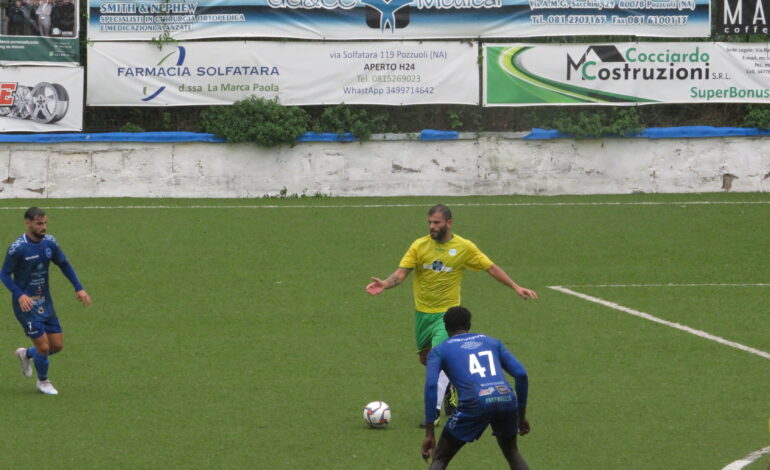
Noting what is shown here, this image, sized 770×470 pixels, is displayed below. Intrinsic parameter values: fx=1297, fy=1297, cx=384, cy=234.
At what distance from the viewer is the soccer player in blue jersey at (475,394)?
920 centimetres

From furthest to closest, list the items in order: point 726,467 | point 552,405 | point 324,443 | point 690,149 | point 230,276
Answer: point 690,149
point 230,276
point 552,405
point 324,443
point 726,467

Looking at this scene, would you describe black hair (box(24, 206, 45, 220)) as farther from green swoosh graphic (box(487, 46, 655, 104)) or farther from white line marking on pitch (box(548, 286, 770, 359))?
green swoosh graphic (box(487, 46, 655, 104))

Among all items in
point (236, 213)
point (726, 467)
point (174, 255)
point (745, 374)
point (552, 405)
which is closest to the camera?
point (726, 467)

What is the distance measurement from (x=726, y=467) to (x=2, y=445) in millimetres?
6357

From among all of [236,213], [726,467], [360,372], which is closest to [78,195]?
[236,213]

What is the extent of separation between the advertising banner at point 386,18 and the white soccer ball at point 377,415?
17540 mm

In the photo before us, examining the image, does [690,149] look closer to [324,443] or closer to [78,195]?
[78,195]

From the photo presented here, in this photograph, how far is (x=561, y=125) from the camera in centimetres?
2852

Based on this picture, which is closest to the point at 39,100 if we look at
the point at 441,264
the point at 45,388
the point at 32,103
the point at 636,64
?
the point at 32,103

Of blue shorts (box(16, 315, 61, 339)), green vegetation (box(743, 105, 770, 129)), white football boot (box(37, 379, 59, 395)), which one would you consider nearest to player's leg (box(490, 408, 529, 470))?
blue shorts (box(16, 315, 61, 339))

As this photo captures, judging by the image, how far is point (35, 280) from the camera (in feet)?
43.7

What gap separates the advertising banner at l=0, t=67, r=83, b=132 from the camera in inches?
1104

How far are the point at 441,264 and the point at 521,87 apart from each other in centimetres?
1725

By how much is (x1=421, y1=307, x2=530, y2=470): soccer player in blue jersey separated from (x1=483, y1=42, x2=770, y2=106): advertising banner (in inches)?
792
